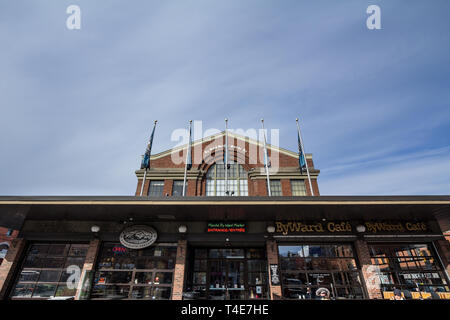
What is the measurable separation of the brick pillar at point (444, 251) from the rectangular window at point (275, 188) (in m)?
10.8

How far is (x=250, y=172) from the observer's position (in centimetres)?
2202

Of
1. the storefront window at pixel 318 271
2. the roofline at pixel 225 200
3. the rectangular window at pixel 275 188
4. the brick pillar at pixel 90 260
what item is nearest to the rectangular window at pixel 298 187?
the rectangular window at pixel 275 188

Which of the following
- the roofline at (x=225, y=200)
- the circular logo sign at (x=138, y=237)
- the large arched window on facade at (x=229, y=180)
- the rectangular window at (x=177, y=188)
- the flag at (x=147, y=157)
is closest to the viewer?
the roofline at (x=225, y=200)

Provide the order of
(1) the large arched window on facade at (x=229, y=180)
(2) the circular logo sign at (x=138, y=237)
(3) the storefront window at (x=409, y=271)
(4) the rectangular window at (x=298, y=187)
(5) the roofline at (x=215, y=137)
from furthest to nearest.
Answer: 1. (5) the roofline at (x=215, y=137)
2. (1) the large arched window on facade at (x=229, y=180)
3. (4) the rectangular window at (x=298, y=187)
4. (2) the circular logo sign at (x=138, y=237)
5. (3) the storefront window at (x=409, y=271)

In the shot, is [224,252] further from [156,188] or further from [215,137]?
[215,137]

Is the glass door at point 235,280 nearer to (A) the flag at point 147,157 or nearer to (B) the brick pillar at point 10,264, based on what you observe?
(A) the flag at point 147,157

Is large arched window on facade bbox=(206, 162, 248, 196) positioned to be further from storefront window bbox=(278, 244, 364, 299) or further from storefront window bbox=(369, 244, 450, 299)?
storefront window bbox=(369, 244, 450, 299)

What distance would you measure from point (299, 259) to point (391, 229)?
5229 mm

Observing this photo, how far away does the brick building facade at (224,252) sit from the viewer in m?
11.5

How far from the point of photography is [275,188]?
70.0 feet

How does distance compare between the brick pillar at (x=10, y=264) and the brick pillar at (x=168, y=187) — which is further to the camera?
the brick pillar at (x=168, y=187)

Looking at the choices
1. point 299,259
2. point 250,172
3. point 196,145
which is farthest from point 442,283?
point 196,145

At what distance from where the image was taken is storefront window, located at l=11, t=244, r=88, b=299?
38.9 feet
